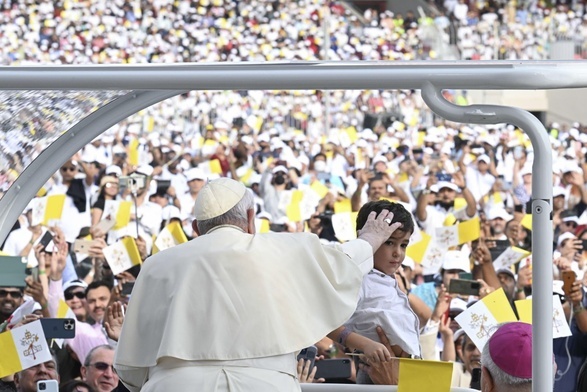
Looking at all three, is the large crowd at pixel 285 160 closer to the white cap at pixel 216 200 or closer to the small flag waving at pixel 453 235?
the small flag waving at pixel 453 235

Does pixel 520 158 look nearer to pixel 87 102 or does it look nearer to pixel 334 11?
pixel 87 102

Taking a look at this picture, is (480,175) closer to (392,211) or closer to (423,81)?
(392,211)

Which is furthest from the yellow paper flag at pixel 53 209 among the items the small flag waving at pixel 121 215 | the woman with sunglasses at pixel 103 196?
the woman with sunglasses at pixel 103 196

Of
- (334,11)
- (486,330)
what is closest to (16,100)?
(486,330)

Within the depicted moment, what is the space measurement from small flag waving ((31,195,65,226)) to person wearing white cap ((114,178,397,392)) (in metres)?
6.51

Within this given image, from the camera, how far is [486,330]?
5223mm

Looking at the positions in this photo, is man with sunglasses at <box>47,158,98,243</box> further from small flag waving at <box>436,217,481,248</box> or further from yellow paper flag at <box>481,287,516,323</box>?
yellow paper flag at <box>481,287,516,323</box>

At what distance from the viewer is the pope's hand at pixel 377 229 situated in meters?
3.80

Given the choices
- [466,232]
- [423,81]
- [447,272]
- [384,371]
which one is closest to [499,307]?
[384,371]

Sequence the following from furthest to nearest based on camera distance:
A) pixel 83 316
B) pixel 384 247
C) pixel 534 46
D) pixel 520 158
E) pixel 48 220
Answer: pixel 534 46
pixel 520 158
pixel 48 220
pixel 83 316
pixel 384 247

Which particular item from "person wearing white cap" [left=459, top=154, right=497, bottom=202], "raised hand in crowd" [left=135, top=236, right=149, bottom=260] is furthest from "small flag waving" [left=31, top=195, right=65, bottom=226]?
"person wearing white cap" [left=459, top=154, right=497, bottom=202]

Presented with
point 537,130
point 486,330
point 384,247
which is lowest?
point 486,330

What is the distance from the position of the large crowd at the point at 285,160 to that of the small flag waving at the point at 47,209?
Result: 1.1 inches

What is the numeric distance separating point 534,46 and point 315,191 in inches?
694
